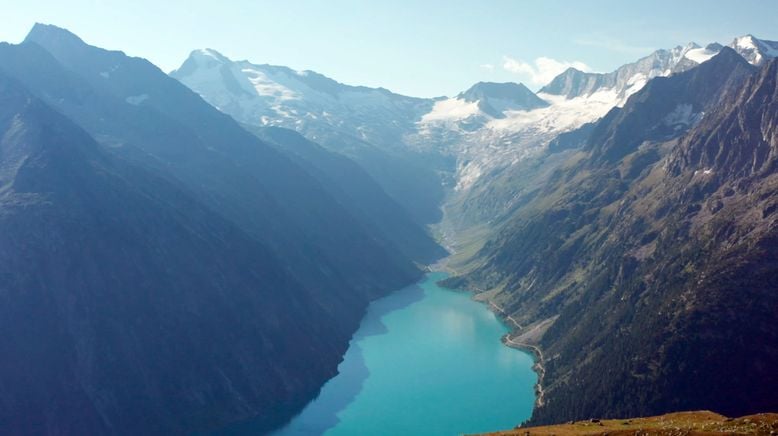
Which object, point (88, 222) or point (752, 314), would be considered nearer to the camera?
point (752, 314)

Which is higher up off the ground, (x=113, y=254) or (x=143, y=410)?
(x=113, y=254)

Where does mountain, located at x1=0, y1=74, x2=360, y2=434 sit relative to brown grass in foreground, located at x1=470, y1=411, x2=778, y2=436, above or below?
below

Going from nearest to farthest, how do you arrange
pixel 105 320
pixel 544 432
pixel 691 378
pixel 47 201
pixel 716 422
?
1. pixel 716 422
2. pixel 544 432
3. pixel 691 378
4. pixel 105 320
5. pixel 47 201

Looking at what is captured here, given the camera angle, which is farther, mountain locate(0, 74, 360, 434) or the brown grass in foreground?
mountain locate(0, 74, 360, 434)

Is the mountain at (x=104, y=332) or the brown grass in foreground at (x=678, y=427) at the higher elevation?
the brown grass in foreground at (x=678, y=427)

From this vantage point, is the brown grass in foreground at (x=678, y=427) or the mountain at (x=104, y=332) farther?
the mountain at (x=104, y=332)

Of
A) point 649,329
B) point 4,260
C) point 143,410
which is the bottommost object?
point 143,410

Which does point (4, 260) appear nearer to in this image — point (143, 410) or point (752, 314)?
point (143, 410)

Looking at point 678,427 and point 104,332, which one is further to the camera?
point 104,332

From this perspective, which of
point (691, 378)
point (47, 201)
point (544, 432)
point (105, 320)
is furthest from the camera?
point (47, 201)

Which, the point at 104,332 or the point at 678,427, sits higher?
the point at 678,427

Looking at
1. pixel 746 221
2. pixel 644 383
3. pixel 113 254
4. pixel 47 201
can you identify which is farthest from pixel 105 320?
pixel 746 221
